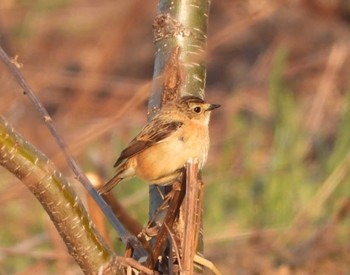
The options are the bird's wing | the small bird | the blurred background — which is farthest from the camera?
the blurred background

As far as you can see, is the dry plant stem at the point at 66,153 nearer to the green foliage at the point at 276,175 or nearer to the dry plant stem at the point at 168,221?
the dry plant stem at the point at 168,221

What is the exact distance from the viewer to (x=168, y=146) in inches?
183

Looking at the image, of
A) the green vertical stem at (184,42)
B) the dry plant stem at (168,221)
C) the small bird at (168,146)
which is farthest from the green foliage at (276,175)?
the dry plant stem at (168,221)

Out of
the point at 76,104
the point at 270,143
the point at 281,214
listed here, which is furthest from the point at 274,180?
the point at 76,104

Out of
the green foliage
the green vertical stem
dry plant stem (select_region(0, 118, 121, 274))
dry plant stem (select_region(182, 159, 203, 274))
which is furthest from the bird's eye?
the green foliage

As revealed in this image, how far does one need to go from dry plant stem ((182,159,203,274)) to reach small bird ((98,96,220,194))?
4.33 feet

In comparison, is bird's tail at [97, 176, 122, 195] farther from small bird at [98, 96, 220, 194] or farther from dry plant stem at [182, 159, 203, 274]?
dry plant stem at [182, 159, 203, 274]

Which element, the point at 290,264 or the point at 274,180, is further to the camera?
the point at 274,180

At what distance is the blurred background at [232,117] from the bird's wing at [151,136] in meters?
0.22

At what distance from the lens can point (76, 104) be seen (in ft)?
32.1

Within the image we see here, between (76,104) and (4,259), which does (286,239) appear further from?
(76,104)

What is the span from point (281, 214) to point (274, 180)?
28 cm

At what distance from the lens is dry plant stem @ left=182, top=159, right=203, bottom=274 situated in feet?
9.05

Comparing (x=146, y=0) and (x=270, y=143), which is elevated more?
(x=146, y=0)
